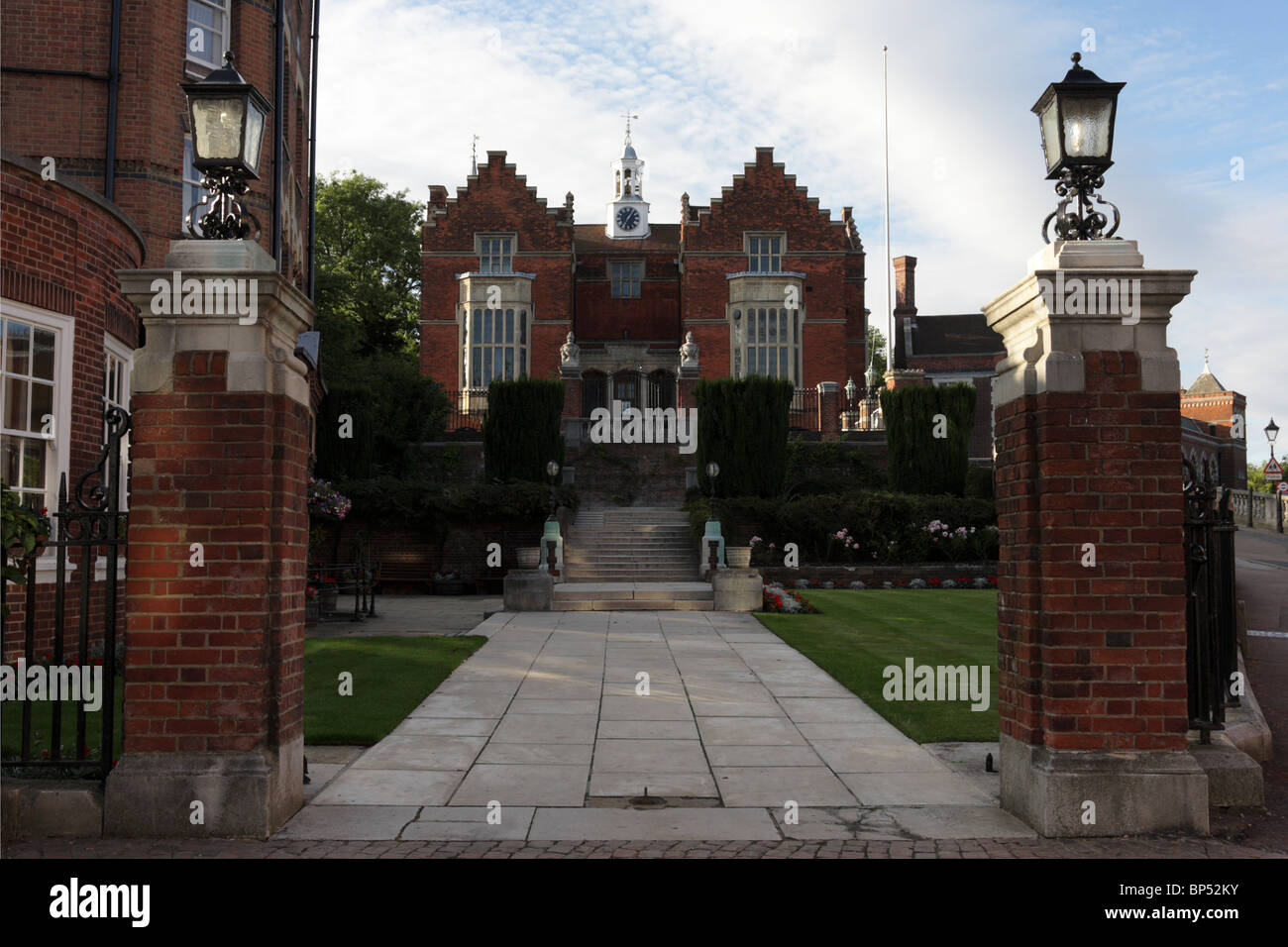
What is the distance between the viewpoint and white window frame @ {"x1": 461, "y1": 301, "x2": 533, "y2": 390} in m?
37.0

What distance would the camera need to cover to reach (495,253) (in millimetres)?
37844

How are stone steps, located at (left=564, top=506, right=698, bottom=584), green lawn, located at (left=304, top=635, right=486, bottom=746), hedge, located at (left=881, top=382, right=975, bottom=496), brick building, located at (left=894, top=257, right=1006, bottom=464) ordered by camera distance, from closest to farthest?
green lawn, located at (left=304, top=635, right=486, bottom=746) < stone steps, located at (left=564, top=506, right=698, bottom=584) < hedge, located at (left=881, top=382, right=975, bottom=496) < brick building, located at (left=894, top=257, right=1006, bottom=464)

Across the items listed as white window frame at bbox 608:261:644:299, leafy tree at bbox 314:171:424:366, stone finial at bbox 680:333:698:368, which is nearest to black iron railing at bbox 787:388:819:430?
stone finial at bbox 680:333:698:368

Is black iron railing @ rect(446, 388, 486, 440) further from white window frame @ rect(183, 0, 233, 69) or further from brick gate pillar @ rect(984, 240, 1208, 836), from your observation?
brick gate pillar @ rect(984, 240, 1208, 836)

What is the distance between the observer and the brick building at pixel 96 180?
9102 mm

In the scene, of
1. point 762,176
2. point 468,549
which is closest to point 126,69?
point 468,549

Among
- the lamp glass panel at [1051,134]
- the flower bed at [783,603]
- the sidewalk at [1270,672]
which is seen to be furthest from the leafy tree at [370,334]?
the lamp glass panel at [1051,134]

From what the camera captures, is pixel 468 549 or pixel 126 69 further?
pixel 468 549

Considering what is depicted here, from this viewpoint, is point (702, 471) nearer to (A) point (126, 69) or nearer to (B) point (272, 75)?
(B) point (272, 75)

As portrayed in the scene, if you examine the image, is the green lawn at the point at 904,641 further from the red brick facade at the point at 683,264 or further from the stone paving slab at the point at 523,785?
the red brick facade at the point at 683,264

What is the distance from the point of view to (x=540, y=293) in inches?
1487

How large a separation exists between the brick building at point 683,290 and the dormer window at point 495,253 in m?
0.05
